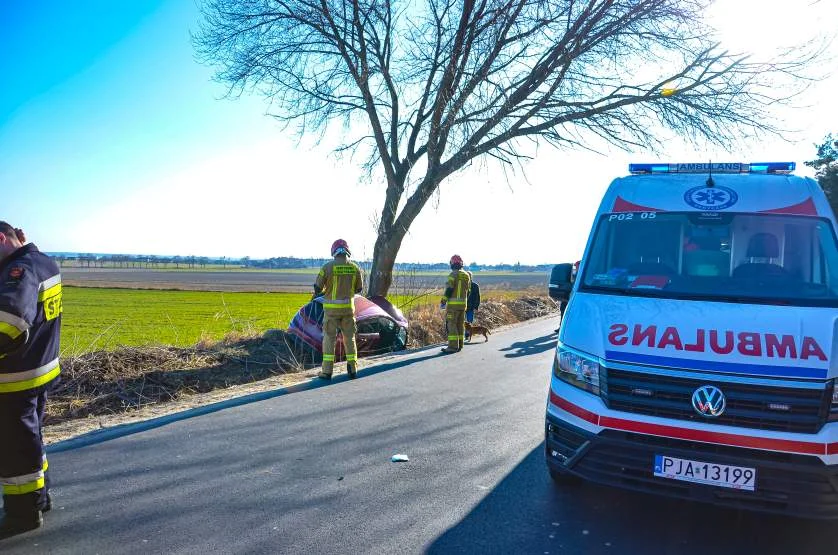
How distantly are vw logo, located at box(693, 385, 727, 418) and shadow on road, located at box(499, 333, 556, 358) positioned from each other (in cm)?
800

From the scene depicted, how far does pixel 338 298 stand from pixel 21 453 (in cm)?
562

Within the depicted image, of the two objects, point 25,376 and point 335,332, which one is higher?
point 25,376

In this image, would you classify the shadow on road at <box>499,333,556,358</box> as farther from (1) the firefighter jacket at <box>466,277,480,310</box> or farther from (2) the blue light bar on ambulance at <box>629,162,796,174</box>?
(2) the blue light bar on ambulance at <box>629,162,796,174</box>

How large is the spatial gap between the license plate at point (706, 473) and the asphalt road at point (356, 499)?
47 cm

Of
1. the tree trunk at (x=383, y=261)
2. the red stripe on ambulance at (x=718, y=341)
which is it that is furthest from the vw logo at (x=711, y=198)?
the tree trunk at (x=383, y=261)

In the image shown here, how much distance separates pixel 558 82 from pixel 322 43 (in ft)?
20.6

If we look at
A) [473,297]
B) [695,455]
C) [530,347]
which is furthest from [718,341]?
[473,297]

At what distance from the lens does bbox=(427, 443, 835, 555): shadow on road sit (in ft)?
11.8

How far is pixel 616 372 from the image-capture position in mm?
3746

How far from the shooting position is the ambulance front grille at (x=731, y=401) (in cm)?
334

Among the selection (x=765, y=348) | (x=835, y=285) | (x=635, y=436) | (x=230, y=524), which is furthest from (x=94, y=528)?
(x=835, y=285)

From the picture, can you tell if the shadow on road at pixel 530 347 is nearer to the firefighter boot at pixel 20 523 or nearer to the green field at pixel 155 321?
the green field at pixel 155 321

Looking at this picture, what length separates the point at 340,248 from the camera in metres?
9.13

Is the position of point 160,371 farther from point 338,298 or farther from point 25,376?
point 25,376
